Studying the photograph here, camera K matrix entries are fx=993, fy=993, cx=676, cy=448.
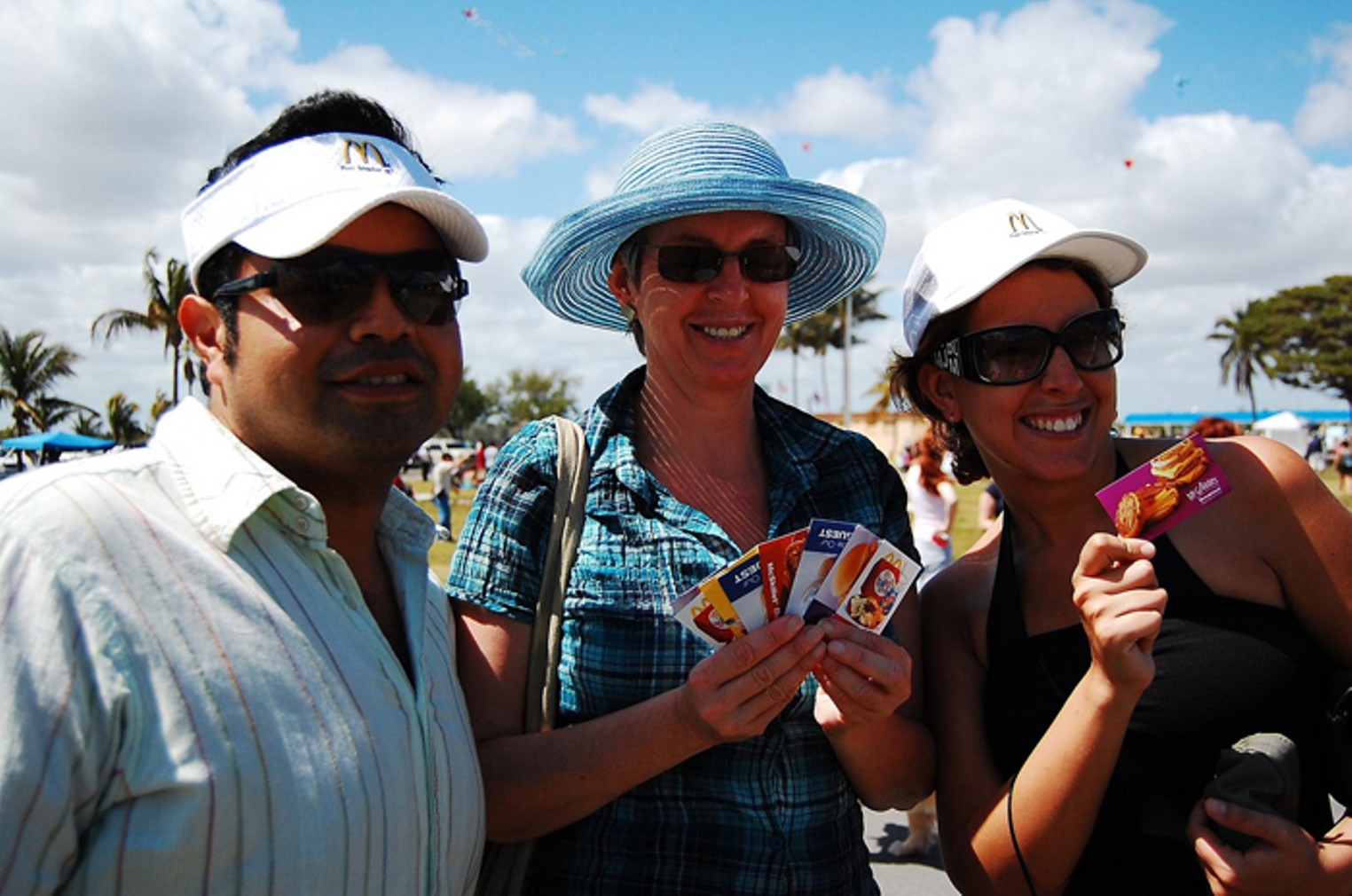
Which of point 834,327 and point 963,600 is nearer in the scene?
point 963,600

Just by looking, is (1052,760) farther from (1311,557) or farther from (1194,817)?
(1311,557)

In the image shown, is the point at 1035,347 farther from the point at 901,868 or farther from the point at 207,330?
the point at 901,868

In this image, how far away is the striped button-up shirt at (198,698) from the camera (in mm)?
1278

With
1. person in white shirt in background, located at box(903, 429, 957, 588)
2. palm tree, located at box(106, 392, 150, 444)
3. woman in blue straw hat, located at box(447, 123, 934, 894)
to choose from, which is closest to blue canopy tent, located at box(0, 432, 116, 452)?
palm tree, located at box(106, 392, 150, 444)

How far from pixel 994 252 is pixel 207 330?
1739 millimetres

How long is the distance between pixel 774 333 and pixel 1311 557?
4.22 feet

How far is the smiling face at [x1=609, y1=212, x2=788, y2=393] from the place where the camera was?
2.38 metres

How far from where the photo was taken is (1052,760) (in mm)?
2066

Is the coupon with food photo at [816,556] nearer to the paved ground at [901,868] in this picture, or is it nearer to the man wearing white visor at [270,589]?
the man wearing white visor at [270,589]

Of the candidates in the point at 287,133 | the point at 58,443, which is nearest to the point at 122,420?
the point at 58,443

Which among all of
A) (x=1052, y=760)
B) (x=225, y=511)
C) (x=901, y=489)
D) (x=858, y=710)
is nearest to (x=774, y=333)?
(x=901, y=489)

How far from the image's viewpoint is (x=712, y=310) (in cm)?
238

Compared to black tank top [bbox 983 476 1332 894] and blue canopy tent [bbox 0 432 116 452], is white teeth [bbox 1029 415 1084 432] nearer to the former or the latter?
black tank top [bbox 983 476 1332 894]

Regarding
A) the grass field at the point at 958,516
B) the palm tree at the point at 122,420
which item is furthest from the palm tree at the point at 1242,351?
the palm tree at the point at 122,420
